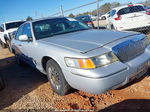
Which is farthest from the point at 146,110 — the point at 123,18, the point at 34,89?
the point at 123,18

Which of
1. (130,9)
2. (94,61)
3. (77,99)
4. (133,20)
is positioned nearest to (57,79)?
(77,99)

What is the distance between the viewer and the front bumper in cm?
279

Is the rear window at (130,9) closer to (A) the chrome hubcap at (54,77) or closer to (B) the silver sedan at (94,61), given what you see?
(B) the silver sedan at (94,61)

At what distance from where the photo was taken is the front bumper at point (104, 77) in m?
2.79

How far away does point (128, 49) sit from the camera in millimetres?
3160

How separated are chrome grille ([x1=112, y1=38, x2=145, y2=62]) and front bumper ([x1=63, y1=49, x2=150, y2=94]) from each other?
0.10m

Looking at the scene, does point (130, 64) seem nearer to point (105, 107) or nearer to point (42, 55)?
point (105, 107)

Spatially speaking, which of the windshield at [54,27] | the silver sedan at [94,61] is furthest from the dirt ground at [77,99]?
the windshield at [54,27]

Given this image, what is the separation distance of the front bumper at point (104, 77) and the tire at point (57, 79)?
229 mm

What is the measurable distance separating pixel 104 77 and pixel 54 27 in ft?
7.82

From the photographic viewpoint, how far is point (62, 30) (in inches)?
183

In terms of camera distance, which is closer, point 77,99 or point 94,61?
point 94,61

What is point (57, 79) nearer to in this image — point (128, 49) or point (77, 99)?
point (77, 99)

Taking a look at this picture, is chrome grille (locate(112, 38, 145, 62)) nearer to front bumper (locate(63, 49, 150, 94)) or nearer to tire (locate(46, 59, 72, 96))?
front bumper (locate(63, 49, 150, 94))
